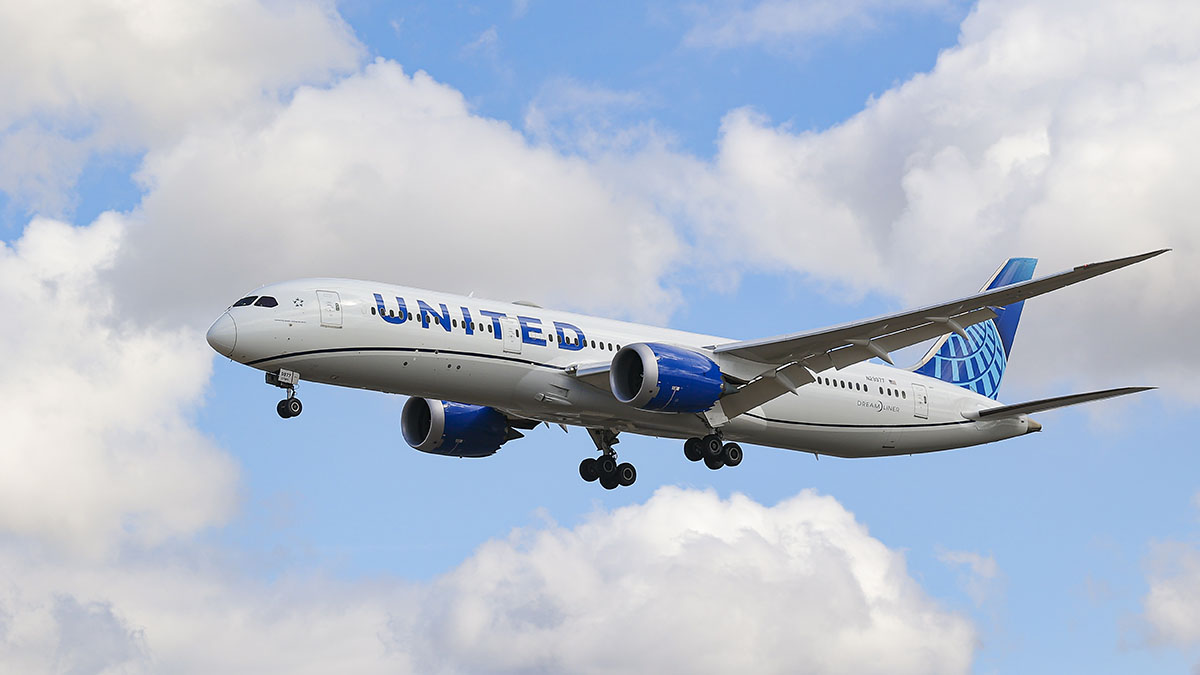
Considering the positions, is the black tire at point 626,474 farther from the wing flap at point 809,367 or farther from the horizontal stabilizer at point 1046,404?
the horizontal stabilizer at point 1046,404

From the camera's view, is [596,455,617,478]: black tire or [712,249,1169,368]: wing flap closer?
[712,249,1169,368]: wing flap

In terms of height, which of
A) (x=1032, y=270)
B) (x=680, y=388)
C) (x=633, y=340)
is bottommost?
(x=680, y=388)

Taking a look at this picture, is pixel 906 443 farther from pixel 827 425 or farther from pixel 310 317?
pixel 310 317

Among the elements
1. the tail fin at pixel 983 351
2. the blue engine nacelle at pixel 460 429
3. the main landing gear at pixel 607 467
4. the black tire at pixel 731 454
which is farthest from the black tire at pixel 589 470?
the tail fin at pixel 983 351

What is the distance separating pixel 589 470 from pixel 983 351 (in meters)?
15.6

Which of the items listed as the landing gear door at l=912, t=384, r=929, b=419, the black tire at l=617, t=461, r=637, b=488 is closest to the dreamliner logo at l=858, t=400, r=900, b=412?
the landing gear door at l=912, t=384, r=929, b=419

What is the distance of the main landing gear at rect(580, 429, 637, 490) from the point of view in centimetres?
4266

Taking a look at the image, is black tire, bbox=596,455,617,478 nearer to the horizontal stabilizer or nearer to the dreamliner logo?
the dreamliner logo

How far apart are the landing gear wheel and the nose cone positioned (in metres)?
1.78

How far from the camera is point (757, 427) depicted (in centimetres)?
4119

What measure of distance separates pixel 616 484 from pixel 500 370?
8.25 metres

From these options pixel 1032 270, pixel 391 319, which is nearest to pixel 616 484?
pixel 391 319

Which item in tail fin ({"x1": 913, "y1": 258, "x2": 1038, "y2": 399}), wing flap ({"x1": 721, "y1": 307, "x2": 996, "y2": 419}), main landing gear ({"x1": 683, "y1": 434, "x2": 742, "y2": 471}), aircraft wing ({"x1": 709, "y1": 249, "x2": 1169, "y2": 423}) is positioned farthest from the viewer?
tail fin ({"x1": 913, "y1": 258, "x2": 1038, "y2": 399})

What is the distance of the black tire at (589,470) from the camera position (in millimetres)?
42875
